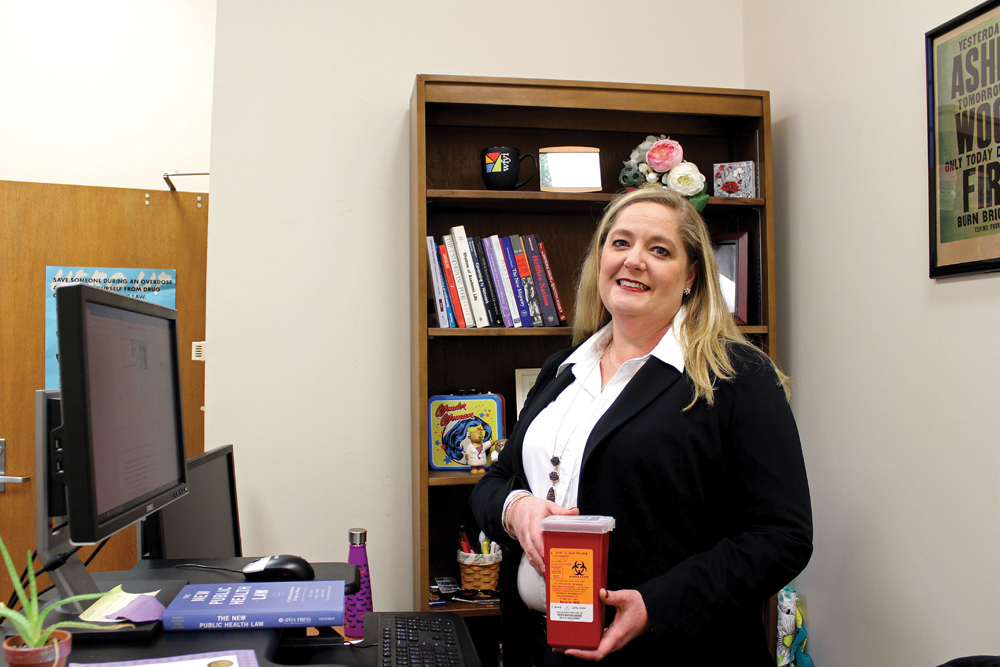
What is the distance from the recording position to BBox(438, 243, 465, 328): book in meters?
2.05

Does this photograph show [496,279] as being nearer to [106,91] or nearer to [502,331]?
[502,331]

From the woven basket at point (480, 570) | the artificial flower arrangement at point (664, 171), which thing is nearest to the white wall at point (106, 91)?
the artificial flower arrangement at point (664, 171)

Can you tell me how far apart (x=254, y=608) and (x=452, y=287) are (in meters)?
1.24

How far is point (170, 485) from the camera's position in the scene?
3.71ft

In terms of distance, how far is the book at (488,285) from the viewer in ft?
6.82

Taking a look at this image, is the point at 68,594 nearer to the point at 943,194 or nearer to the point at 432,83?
the point at 432,83

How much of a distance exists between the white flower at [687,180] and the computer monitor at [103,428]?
1.45 m

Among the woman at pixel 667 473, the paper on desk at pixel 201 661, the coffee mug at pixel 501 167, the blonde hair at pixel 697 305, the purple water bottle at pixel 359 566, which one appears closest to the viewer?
the paper on desk at pixel 201 661

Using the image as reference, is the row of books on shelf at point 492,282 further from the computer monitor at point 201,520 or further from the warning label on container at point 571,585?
the warning label on container at point 571,585

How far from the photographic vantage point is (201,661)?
813mm

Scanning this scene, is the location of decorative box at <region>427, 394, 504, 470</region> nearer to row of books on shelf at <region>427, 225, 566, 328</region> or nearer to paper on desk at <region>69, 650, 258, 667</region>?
row of books on shelf at <region>427, 225, 566, 328</region>

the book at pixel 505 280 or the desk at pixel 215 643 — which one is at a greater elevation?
the book at pixel 505 280

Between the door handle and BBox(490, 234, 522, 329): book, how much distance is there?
185 cm

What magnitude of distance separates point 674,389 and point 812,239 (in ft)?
3.43
